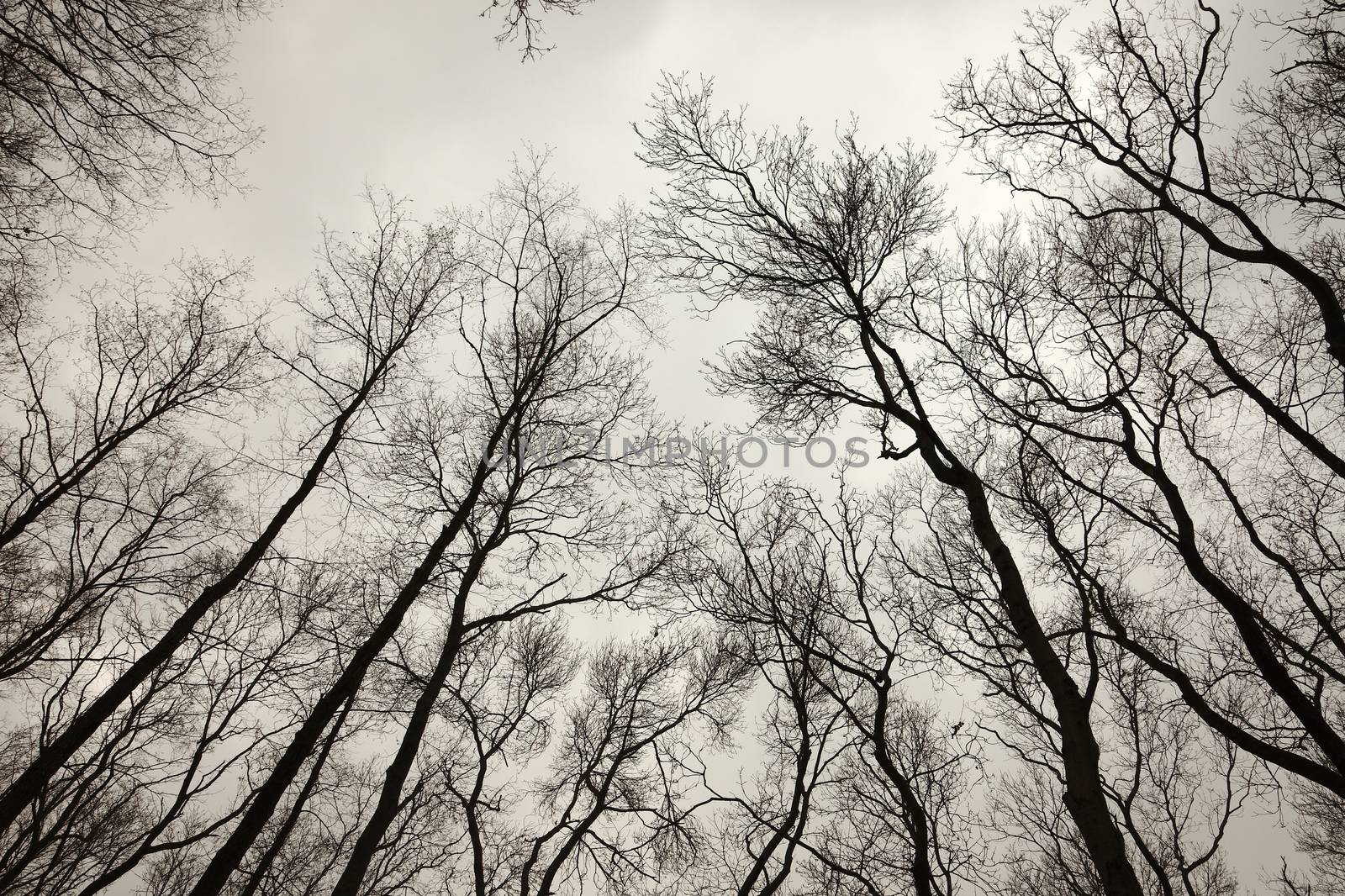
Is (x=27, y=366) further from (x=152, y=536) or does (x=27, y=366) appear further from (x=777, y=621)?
(x=777, y=621)

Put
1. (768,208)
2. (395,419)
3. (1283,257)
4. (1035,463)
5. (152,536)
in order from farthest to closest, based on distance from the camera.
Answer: (152,536)
(395,419)
(1035,463)
(768,208)
(1283,257)

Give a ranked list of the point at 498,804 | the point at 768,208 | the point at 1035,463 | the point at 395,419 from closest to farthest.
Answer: the point at 768,208 < the point at 1035,463 < the point at 395,419 < the point at 498,804

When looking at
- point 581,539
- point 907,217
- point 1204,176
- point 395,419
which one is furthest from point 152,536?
point 1204,176

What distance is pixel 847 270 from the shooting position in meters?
6.89

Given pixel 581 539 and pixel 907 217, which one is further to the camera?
pixel 581 539

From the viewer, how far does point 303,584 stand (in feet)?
37.0

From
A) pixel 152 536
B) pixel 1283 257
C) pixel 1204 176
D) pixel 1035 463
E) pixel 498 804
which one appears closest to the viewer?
pixel 1283 257

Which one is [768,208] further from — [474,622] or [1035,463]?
[474,622]

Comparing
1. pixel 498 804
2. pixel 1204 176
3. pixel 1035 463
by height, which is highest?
pixel 1204 176

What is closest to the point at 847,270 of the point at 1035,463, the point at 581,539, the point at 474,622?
→ the point at 1035,463

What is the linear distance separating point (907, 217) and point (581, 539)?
6.03m

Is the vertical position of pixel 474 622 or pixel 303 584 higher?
pixel 303 584

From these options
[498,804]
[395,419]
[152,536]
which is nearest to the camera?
[395,419]

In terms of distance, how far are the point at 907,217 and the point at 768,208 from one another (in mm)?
1613
